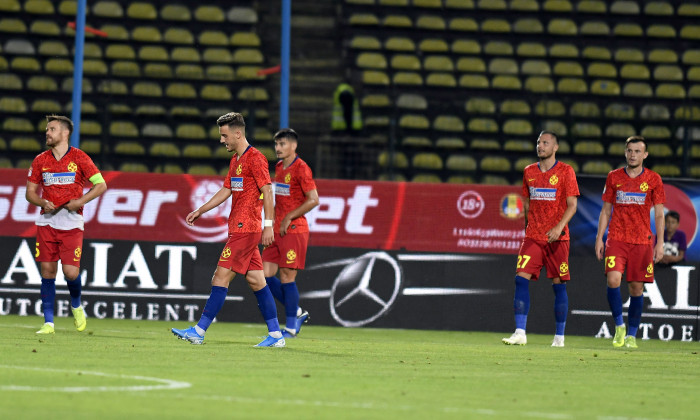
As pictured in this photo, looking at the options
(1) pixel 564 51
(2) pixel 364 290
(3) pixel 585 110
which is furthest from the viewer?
(1) pixel 564 51

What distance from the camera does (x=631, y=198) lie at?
13820 mm

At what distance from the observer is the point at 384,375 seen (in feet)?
29.9

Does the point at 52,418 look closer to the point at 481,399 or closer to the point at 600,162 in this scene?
the point at 481,399

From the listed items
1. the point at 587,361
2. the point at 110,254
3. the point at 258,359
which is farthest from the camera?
the point at 110,254

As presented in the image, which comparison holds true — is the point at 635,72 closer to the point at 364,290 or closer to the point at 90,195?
the point at 364,290

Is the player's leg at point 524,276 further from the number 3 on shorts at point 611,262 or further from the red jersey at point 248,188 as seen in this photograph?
the red jersey at point 248,188

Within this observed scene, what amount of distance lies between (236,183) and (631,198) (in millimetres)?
5017

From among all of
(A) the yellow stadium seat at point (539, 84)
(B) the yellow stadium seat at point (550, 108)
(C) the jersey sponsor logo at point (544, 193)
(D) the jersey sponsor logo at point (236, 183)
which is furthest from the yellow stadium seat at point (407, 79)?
(D) the jersey sponsor logo at point (236, 183)

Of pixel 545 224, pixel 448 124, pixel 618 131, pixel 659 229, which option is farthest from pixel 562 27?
pixel 545 224

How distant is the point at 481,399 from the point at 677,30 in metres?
20.3

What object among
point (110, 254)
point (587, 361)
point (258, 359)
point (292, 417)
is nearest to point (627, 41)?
point (110, 254)

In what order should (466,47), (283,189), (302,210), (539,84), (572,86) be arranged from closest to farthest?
(302,210)
(283,189)
(539,84)
(572,86)
(466,47)

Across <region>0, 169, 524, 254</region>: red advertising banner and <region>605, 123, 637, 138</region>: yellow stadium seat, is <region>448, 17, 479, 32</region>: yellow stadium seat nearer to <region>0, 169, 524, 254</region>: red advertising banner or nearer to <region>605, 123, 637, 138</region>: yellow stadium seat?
<region>605, 123, 637, 138</region>: yellow stadium seat

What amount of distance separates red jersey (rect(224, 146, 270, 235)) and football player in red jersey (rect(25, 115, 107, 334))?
6.50 ft
